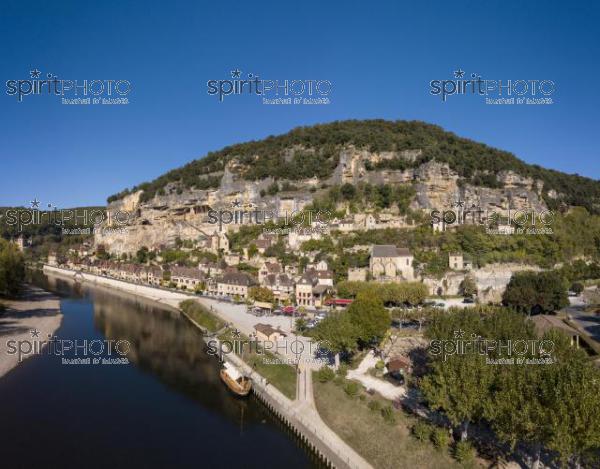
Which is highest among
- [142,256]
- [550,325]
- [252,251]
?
[252,251]

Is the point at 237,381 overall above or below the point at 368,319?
below

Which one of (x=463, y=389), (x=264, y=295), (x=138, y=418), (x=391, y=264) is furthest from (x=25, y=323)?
(x=463, y=389)

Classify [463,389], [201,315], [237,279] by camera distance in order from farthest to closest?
[237,279] → [201,315] → [463,389]

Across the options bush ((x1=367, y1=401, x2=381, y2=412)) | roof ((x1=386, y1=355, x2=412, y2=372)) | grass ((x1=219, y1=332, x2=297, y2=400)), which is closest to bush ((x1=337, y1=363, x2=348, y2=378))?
roof ((x1=386, y1=355, x2=412, y2=372))

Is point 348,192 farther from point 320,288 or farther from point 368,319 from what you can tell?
point 368,319

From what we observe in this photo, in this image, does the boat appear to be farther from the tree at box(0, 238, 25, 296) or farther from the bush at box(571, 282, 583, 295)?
the bush at box(571, 282, 583, 295)

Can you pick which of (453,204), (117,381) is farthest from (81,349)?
(453,204)

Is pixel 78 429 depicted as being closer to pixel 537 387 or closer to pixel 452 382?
pixel 452 382
